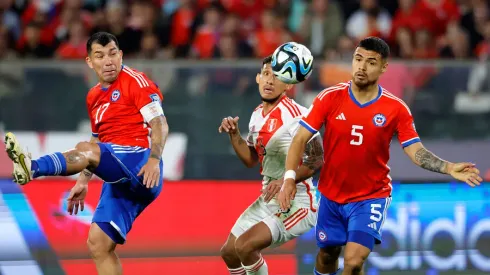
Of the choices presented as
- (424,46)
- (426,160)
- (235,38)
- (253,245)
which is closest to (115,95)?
(253,245)

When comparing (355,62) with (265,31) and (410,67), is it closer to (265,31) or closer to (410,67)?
(410,67)

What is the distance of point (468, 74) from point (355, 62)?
4.65 metres

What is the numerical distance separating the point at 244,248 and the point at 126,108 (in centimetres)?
153

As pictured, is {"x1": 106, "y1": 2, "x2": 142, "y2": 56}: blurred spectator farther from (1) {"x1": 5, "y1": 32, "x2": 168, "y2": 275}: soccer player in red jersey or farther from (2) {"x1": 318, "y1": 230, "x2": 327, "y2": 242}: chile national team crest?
(2) {"x1": 318, "y1": 230, "x2": 327, "y2": 242}: chile national team crest

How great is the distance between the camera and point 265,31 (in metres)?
13.7

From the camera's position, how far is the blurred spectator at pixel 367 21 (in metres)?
13.9

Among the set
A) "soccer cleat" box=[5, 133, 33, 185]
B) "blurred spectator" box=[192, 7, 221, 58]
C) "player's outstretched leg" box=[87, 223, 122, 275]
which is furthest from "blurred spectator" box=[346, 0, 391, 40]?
"soccer cleat" box=[5, 133, 33, 185]

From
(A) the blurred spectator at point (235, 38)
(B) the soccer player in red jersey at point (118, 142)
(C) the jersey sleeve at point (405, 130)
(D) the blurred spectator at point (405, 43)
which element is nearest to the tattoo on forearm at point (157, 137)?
(B) the soccer player in red jersey at point (118, 142)

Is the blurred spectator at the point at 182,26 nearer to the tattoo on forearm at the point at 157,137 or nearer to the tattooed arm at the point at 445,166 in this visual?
the tattoo on forearm at the point at 157,137

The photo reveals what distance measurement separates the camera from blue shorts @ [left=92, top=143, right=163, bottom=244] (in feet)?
24.4

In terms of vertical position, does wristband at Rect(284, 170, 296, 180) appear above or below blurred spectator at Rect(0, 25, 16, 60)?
above

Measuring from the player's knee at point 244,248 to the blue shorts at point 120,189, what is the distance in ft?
2.73

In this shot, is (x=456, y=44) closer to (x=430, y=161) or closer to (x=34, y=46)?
(x=34, y=46)

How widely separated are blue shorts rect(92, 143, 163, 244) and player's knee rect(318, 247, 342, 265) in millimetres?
1519
